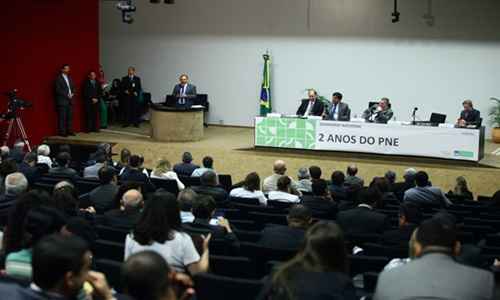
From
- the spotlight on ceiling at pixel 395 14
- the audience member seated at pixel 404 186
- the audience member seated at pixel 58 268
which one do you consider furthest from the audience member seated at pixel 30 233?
the spotlight on ceiling at pixel 395 14

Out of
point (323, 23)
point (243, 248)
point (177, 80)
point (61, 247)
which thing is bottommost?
point (243, 248)

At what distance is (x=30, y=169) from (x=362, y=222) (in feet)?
15.3

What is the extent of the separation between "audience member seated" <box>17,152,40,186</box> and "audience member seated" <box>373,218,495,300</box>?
6368 millimetres

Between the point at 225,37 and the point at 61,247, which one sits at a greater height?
the point at 225,37

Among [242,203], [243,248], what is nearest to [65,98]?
[242,203]

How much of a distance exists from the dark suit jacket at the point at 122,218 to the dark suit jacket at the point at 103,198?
148 centimetres

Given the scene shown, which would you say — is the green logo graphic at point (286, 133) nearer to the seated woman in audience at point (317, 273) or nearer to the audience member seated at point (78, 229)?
the audience member seated at point (78, 229)

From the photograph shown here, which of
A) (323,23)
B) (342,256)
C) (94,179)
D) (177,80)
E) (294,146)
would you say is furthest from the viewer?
(177,80)

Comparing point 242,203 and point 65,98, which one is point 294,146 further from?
point 242,203

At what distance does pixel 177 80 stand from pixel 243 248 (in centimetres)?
1408

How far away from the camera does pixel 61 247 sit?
129 inches

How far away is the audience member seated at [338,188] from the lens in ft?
31.6

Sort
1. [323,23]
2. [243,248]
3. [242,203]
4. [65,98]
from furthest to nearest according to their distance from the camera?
[323,23]
[65,98]
[242,203]
[243,248]

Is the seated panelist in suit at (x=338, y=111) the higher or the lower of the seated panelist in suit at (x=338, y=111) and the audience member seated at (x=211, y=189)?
the higher
